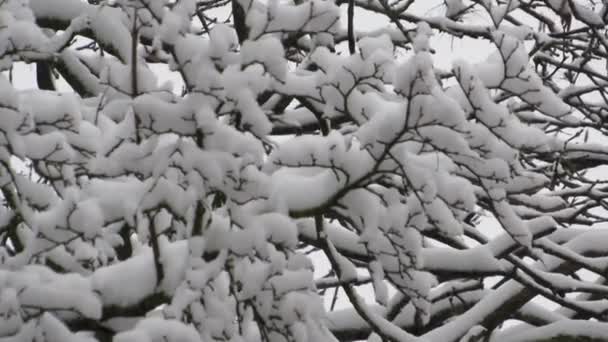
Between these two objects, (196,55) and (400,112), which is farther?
(400,112)

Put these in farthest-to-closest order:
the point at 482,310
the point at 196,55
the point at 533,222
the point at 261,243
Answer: the point at 482,310 < the point at 533,222 < the point at 261,243 < the point at 196,55

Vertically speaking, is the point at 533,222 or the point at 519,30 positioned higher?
the point at 519,30

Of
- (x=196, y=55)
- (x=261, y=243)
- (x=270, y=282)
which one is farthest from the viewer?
(x=270, y=282)

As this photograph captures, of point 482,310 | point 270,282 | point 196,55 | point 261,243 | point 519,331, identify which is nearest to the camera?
point 196,55

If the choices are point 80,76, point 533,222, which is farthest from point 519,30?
point 80,76

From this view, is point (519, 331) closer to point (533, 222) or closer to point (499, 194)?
point (533, 222)

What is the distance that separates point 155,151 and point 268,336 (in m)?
0.76

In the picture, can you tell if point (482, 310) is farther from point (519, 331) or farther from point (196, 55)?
point (196, 55)

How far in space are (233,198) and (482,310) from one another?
2.14 meters

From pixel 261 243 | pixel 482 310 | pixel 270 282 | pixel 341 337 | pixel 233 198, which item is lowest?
pixel 341 337

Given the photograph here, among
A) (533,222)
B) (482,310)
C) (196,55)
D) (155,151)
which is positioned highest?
(196,55)

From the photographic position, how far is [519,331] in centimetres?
408

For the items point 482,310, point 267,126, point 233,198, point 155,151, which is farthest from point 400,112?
point 482,310

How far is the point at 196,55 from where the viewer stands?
1950 millimetres
